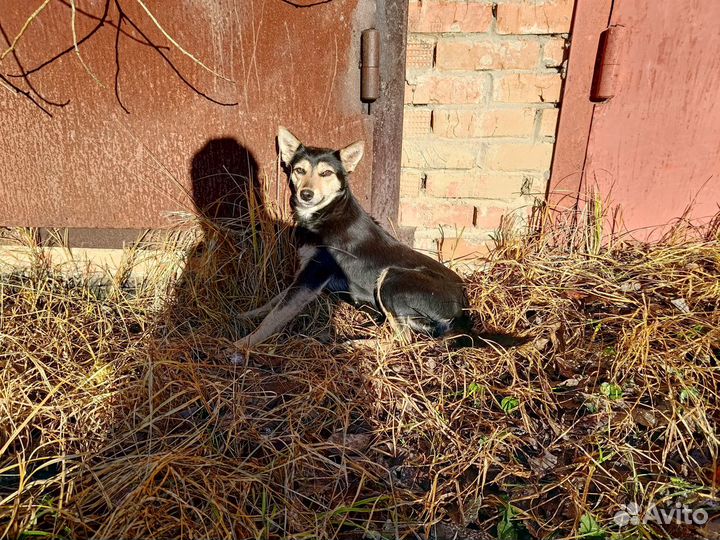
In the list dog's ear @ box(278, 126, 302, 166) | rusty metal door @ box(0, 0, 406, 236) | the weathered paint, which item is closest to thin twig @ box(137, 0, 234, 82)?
rusty metal door @ box(0, 0, 406, 236)

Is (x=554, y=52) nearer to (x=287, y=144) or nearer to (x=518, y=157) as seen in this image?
(x=518, y=157)

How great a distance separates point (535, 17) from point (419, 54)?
25.7 inches

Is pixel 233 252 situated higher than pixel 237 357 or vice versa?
pixel 233 252

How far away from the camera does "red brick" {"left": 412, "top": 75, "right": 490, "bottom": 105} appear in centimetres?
259

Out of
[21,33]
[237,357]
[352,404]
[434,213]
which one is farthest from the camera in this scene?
[434,213]

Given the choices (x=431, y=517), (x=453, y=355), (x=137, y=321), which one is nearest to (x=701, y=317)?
(x=453, y=355)

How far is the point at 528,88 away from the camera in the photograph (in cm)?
259

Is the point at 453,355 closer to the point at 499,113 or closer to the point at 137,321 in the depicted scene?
the point at 499,113

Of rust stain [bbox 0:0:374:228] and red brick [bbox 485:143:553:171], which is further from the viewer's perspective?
red brick [bbox 485:143:553:171]

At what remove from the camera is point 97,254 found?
9.69 feet

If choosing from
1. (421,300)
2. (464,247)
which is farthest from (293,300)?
(464,247)

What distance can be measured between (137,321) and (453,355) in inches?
70.0

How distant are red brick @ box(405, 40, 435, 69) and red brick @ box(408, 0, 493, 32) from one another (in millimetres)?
82

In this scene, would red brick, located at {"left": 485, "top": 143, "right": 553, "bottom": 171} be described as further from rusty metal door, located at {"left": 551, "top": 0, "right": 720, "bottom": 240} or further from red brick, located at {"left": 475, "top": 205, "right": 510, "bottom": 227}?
red brick, located at {"left": 475, "top": 205, "right": 510, "bottom": 227}
